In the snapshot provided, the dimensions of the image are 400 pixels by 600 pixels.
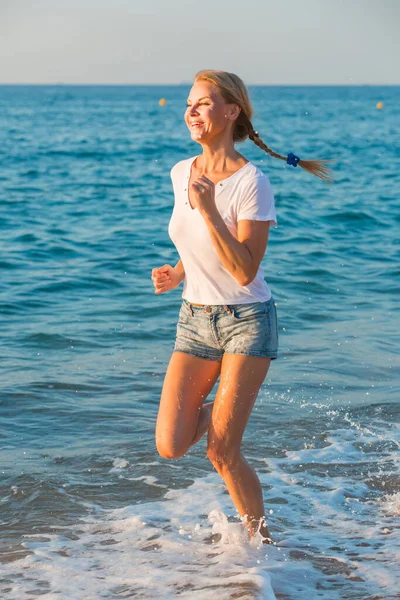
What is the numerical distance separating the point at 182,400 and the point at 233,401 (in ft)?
0.99

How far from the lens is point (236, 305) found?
14.8 feet

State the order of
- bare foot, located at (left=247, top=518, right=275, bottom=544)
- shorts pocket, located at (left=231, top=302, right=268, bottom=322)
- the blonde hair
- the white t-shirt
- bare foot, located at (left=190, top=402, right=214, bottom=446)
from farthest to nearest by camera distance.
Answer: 1. bare foot, located at (left=247, top=518, right=275, bottom=544)
2. bare foot, located at (left=190, top=402, right=214, bottom=446)
3. the blonde hair
4. shorts pocket, located at (left=231, top=302, right=268, bottom=322)
5. the white t-shirt

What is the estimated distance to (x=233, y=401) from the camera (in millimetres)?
4496

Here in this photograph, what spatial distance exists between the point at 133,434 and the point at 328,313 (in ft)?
15.4

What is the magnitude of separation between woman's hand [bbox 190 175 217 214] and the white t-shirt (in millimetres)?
196

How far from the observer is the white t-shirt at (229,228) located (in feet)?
14.5

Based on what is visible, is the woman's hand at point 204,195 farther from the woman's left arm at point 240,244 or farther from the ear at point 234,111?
the ear at point 234,111

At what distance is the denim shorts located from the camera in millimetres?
4496

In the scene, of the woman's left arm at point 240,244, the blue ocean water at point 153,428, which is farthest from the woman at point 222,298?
the blue ocean water at point 153,428

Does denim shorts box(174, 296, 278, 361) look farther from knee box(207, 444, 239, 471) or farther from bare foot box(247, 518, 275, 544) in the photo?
bare foot box(247, 518, 275, 544)

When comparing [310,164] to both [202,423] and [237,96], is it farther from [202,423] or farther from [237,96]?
[202,423]

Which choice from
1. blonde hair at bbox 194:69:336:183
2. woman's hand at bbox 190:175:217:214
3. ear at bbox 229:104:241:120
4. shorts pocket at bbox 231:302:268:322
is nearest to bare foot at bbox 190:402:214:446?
shorts pocket at bbox 231:302:268:322

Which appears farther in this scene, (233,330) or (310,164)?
(310,164)

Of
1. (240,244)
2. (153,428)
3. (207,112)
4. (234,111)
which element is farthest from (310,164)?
(153,428)
